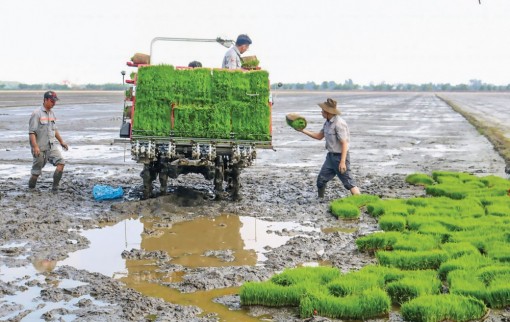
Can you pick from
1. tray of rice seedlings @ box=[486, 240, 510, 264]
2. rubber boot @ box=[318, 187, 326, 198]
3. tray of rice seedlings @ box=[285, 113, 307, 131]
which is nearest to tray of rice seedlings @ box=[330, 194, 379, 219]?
rubber boot @ box=[318, 187, 326, 198]

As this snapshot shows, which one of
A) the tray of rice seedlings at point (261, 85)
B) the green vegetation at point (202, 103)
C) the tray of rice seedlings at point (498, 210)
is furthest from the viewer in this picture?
the tray of rice seedlings at point (261, 85)

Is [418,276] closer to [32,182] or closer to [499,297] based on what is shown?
[499,297]

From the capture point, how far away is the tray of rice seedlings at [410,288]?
265 inches

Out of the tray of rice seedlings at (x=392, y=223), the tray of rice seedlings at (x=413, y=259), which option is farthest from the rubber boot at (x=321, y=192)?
the tray of rice seedlings at (x=413, y=259)

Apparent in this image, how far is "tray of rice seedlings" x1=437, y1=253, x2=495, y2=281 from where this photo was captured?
7.52 meters

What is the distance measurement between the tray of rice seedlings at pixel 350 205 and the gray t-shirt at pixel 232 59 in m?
2.92

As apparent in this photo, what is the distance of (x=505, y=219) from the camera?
10062 millimetres

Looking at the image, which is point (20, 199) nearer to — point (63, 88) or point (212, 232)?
point (212, 232)

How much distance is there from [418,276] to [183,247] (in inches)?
123

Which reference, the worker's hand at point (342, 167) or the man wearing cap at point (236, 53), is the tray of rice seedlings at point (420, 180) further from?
the man wearing cap at point (236, 53)

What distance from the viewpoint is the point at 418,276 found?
23.7 ft

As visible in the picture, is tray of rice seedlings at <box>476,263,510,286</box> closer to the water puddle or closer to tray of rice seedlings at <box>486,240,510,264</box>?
tray of rice seedlings at <box>486,240,510,264</box>

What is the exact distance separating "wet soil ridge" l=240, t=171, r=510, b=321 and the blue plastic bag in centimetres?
460

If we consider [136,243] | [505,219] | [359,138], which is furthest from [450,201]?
[359,138]
